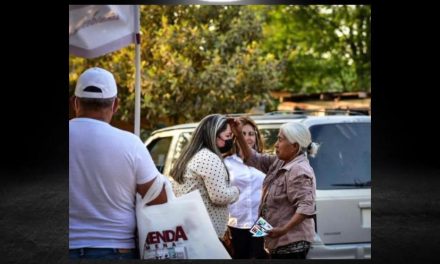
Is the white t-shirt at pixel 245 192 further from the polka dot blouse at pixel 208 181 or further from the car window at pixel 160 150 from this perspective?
the car window at pixel 160 150

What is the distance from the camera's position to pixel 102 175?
6582mm

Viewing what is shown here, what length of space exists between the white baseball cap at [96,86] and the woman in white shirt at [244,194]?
3.39 ft

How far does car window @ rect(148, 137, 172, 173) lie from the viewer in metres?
6.75

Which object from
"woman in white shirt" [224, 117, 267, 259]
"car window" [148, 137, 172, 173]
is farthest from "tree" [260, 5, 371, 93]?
"car window" [148, 137, 172, 173]

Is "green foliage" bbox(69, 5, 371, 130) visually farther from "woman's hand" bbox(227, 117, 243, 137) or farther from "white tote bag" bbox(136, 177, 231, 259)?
"white tote bag" bbox(136, 177, 231, 259)

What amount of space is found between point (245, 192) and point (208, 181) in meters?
0.34

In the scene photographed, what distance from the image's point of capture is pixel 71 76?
7.04 metres

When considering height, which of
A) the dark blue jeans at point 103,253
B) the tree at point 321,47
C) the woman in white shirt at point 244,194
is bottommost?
the dark blue jeans at point 103,253

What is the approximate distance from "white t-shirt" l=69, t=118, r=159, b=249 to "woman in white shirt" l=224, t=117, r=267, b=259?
0.67 metres

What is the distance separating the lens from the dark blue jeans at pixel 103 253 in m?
6.36
